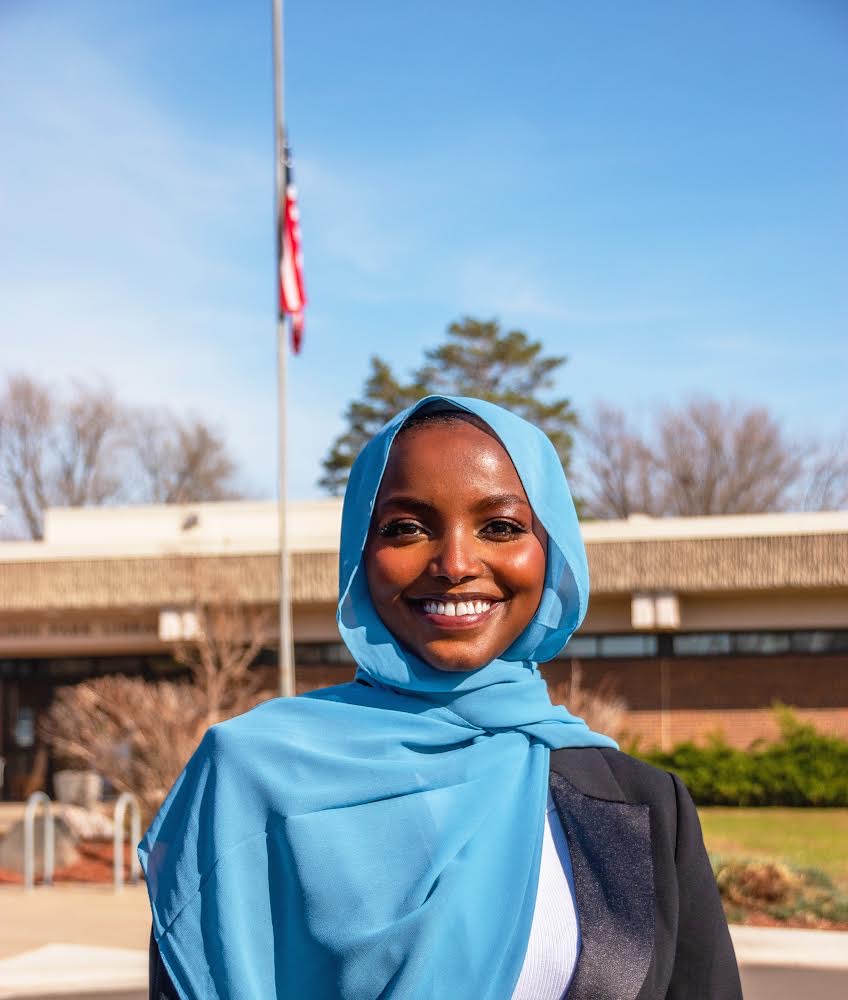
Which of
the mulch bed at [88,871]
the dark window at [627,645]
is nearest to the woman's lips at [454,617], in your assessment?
the mulch bed at [88,871]

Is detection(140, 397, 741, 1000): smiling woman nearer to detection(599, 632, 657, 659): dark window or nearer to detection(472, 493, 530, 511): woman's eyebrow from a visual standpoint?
detection(472, 493, 530, 511): woman's eyebrow

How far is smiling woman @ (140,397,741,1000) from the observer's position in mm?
1765

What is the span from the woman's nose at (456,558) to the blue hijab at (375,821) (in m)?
0.12

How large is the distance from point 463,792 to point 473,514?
417 mm

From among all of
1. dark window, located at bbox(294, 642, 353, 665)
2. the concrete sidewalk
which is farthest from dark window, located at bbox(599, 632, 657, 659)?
the concrete sidewalk

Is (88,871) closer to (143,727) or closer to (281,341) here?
(143,727)

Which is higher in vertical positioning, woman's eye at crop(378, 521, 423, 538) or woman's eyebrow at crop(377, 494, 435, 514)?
woman's eyebrow at crop(377, 494, 435, 514)

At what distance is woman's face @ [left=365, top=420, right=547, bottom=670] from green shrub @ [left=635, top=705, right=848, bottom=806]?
56.5 feet

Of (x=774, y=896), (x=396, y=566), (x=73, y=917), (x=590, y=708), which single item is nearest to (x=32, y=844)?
(x=73, y=917)

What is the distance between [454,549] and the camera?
6.37ft

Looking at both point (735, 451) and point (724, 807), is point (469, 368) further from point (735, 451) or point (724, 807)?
point (724, 807)

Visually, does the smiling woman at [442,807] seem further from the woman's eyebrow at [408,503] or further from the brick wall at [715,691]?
the brick wall at [715,691]

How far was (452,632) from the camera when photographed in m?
1.94

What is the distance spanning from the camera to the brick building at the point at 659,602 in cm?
2081
